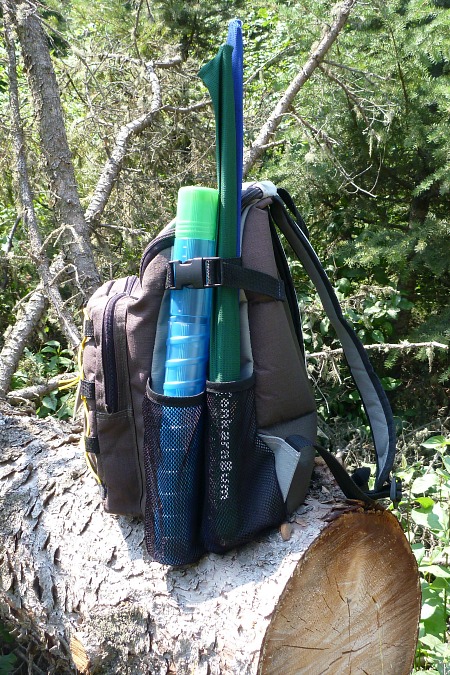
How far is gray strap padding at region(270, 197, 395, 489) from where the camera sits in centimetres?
163

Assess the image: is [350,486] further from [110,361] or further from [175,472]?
[110,361]

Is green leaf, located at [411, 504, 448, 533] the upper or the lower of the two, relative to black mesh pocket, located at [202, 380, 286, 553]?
lower

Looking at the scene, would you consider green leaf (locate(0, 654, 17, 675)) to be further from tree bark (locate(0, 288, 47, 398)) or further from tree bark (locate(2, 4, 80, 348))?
tree bark (locate(2, 4, 80, 348))

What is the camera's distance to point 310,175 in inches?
140

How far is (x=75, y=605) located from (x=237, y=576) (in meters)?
0.47

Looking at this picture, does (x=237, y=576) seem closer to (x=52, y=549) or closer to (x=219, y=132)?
(x=52, y=549)

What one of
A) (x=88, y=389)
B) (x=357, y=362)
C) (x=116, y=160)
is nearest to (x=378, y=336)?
(x=116, y=160)

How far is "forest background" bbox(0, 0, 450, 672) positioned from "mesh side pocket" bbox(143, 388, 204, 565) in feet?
4.81

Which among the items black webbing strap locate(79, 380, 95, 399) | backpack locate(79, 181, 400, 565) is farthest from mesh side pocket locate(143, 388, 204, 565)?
black webbing strap locate(79, 380, 95, 399)

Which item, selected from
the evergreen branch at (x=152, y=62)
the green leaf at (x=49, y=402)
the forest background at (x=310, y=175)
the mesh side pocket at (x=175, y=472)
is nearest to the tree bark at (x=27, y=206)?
the forest background at (x=310, y=175)

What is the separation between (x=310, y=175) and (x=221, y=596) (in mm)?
2713

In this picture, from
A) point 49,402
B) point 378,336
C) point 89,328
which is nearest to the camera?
point 89,328

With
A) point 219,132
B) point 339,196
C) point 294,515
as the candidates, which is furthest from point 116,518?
point 339,196

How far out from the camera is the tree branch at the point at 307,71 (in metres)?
2.99
